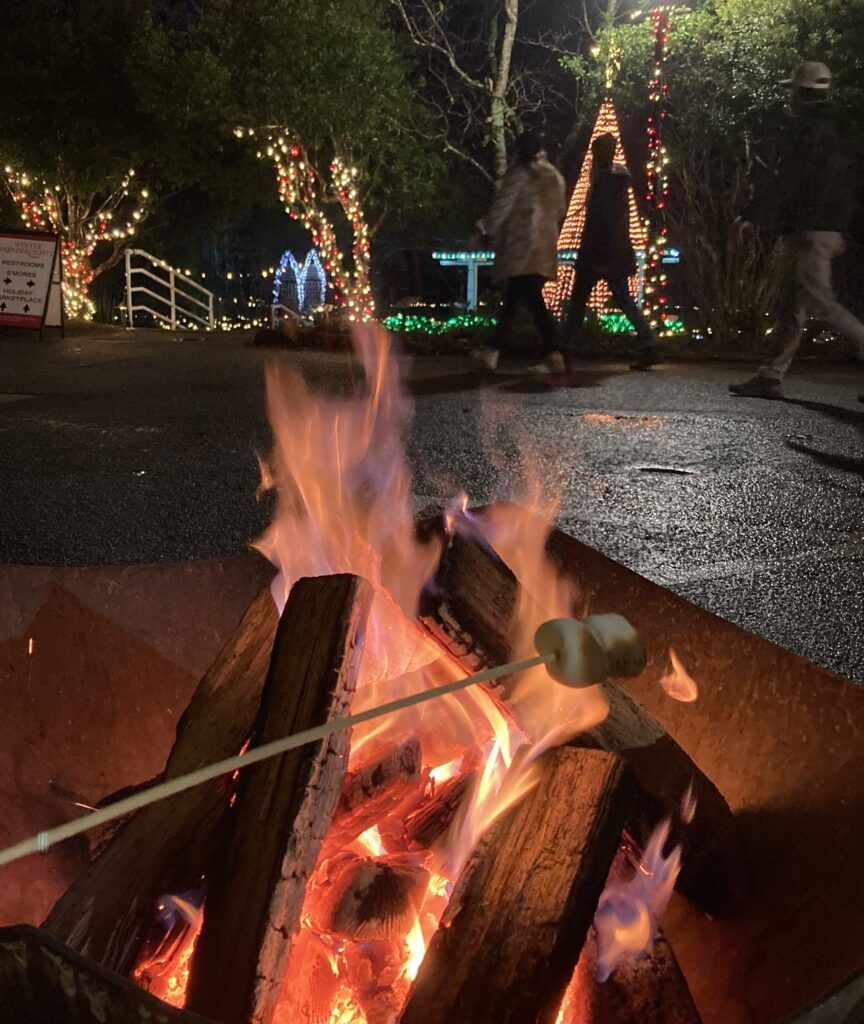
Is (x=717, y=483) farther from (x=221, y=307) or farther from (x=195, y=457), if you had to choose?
(x=221, y=307)

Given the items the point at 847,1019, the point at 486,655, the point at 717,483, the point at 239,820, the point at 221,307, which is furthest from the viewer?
the point at 221,307

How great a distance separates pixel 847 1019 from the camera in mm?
1012

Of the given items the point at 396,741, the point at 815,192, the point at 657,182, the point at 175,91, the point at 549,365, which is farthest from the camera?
the point at 175,91

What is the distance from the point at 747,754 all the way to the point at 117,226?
80.2 ft

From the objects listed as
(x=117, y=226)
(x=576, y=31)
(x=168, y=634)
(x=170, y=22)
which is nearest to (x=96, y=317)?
(x=117, y=226)

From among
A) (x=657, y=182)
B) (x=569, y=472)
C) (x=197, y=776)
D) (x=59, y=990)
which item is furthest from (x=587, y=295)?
(x=59, y=990)

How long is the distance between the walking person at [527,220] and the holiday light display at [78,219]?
1411 cm

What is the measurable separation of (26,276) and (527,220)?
8713 mm

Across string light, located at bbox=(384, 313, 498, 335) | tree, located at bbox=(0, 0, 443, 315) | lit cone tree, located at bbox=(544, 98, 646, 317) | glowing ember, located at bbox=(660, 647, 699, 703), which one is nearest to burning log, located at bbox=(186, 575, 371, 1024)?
glowing ember, located at bbox=(660, 647, 699, 703)

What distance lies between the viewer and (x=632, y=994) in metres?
1.36

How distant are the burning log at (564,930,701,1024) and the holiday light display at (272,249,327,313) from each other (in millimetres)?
29592

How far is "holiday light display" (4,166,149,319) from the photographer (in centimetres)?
2116

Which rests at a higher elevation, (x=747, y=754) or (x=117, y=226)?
(x=747, y=754)

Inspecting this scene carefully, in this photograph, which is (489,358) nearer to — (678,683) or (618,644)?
(678,683)
